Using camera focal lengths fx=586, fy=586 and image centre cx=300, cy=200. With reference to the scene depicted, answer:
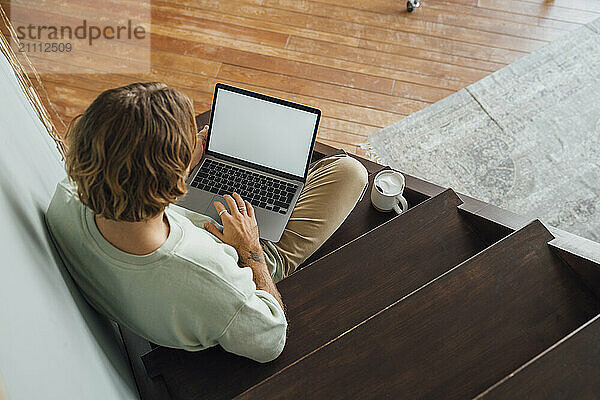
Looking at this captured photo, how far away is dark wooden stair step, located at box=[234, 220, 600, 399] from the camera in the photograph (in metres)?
1.30

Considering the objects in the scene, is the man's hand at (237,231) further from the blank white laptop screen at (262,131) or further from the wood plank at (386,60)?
the wood plank at (386,60)

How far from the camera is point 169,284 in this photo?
110 centimetres

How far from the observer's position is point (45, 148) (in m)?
1.29

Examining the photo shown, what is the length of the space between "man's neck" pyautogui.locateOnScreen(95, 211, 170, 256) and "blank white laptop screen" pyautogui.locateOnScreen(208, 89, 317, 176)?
2.54 ft

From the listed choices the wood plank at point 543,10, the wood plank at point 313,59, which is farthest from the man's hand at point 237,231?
the wood plank at point 543,10

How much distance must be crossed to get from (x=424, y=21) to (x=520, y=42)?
0.49 m

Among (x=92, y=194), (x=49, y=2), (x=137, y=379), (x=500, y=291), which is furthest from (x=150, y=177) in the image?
(x=49, y=2)

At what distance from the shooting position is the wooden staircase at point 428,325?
1.28 meters

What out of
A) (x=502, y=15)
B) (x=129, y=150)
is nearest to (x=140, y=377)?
(x=129, y=150)

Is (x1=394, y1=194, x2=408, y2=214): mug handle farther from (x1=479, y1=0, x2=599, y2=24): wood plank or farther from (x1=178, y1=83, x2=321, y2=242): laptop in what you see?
(x1=479, y1=0, x2=599, y2=24): wood plank

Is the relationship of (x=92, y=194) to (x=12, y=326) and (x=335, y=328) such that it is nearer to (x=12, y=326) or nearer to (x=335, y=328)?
(x=12, y=326)

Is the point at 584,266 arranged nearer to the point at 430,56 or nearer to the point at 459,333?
the point at 459,333

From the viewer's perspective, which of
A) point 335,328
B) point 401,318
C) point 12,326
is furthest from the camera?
point 335,328

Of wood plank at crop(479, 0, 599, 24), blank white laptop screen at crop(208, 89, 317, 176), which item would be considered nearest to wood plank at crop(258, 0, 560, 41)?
wood plank at crop(479, 0, 599, 24)
